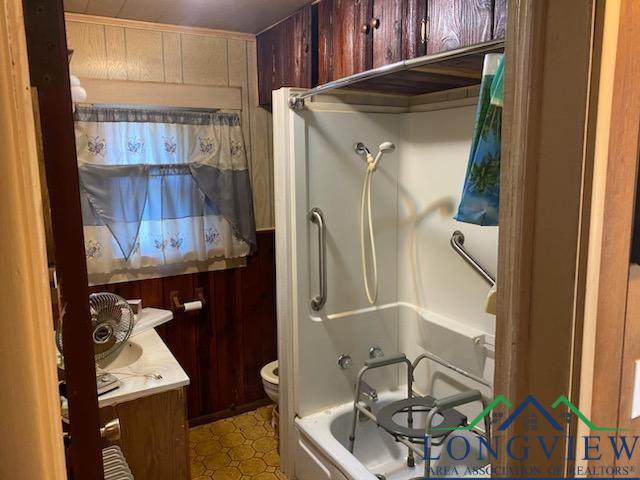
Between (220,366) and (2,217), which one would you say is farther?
(220,366)

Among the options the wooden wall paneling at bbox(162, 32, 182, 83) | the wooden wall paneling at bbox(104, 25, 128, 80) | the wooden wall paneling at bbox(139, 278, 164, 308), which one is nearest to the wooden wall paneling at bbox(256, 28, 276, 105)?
the wooden wall paneling at bbox(162, 32, 182, 83)

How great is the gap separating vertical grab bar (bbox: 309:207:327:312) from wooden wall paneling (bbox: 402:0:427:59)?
784mm

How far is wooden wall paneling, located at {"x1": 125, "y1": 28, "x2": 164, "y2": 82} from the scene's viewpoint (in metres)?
2.54

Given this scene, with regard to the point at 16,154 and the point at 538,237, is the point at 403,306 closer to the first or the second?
the point at 538,237

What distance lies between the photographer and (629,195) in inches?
32.0

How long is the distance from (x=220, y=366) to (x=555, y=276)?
2507 mm

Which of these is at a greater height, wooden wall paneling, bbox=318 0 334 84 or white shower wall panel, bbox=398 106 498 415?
wooden wall paneling, bbox=318 0 334 84

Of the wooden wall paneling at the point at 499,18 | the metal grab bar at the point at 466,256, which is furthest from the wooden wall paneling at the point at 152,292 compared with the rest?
the wooden wall paneling at the point at 499,18

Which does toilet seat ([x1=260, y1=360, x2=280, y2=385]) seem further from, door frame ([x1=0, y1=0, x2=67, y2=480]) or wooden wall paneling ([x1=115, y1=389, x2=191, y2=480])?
door frame ([x1=0, y1=0, x2=67, y2=480])

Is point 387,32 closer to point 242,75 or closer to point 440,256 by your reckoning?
point 440,256

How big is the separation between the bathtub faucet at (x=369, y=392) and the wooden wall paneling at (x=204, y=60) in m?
1.81

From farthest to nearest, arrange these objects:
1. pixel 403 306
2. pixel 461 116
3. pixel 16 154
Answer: pixel 403 306 → pixel 461 116 → pixel 16 154

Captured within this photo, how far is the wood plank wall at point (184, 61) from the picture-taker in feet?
8.05

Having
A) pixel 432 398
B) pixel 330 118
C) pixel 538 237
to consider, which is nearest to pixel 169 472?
pixel 432 398
